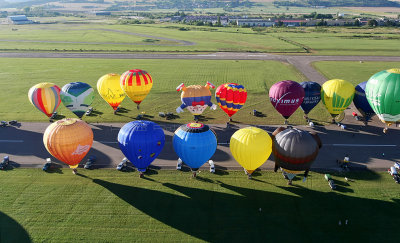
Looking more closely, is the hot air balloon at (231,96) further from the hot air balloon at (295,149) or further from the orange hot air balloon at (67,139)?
the orange hot air balloon at (67,139)

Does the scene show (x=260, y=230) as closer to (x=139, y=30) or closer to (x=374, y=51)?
(x=374, y=51)

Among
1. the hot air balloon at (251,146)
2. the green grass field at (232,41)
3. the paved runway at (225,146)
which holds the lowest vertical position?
the paved runway at (225,146)

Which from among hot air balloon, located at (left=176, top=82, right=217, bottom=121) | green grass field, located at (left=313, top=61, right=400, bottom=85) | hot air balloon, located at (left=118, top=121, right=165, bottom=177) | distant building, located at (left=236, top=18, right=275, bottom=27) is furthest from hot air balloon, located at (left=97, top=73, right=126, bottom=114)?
distant building, located at (left=236, top=18, right=275, bottom=27)

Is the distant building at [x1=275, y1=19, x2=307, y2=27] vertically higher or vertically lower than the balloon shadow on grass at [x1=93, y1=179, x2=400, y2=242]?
higher

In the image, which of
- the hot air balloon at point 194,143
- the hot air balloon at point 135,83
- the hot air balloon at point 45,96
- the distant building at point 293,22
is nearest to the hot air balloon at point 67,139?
the hot air balloon at point 194,143

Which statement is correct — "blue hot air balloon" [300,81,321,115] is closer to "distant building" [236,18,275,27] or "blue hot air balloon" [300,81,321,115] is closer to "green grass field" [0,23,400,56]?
"green grass field" [0,23,400,56]
